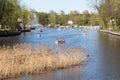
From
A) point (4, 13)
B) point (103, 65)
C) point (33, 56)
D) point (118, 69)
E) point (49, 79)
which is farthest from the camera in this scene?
point (4, 13)

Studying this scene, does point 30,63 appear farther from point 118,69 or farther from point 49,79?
point 118,69

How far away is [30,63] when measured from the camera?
78.6ft

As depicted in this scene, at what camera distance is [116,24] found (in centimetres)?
10144

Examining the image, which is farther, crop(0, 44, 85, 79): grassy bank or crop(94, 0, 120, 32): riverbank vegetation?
crop(94, 0, 120, 32): riverbank vegetation

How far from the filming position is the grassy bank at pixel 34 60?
22953mm

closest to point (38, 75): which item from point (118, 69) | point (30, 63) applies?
point (30, 63)

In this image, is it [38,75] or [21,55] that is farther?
[21,55]

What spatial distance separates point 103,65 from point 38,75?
7693 mm

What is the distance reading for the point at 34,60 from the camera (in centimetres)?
2475

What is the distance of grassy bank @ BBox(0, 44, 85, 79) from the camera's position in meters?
23.0

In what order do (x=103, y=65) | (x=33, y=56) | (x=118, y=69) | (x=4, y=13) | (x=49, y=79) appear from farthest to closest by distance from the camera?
(x=4, y=13), (x=103, y=65), (x=118, y=69), (x=33, y=56), (x=49, y=79)

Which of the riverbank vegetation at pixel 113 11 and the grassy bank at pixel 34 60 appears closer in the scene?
the grassy bank at pixel 34 60

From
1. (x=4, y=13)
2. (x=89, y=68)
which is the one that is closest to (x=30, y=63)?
(x=89, y=68)

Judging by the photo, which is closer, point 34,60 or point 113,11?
point 34,60
